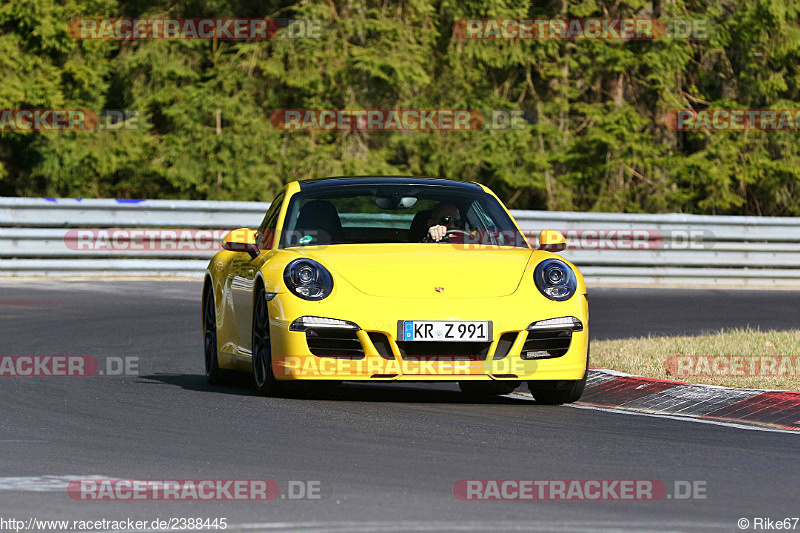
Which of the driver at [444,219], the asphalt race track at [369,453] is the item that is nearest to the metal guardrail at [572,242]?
the asphalt race track at [369,453]

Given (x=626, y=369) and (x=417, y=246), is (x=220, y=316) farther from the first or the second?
(x=626, y=369)

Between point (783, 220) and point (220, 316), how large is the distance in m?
13.4

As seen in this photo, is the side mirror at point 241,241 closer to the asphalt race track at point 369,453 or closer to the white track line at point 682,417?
the asphalt race track at point 369,453

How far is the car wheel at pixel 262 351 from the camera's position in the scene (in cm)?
870

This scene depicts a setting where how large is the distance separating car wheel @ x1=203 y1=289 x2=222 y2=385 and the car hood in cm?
157

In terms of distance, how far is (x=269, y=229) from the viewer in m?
9.76

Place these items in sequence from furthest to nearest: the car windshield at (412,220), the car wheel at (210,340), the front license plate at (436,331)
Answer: the car wheel at (210,340), the car windshield at (412,220), the front license plate at (436,331)

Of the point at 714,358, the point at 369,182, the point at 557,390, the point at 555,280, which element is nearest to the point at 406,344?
the point at 555,280

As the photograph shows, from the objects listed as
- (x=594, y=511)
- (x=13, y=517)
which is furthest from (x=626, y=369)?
(x=13, y=517)

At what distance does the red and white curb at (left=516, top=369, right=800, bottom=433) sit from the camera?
8.28 meters

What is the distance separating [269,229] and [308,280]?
4.57ft

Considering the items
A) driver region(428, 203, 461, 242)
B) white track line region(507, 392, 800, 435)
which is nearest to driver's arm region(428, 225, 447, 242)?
driver region(428, 203, 461, 242)

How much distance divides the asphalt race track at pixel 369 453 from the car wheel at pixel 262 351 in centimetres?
9

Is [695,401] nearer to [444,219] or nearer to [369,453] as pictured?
[444,219]
